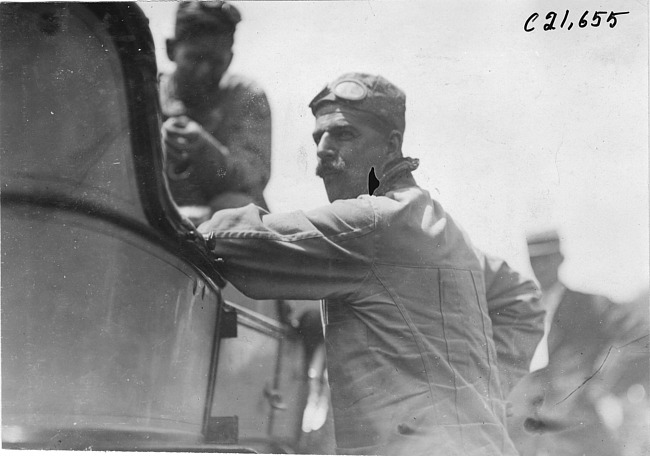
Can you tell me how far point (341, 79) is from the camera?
3.47 m

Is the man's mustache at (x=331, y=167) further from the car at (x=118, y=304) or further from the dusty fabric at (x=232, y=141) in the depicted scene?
the car at (x=118, y=304)

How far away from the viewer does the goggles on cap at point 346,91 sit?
3.46m

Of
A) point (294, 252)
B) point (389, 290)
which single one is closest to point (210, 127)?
point (294, 252)

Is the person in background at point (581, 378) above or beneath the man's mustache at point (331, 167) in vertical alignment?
beneath

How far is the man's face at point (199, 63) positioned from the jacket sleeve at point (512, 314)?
1.45 m

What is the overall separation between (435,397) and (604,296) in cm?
86

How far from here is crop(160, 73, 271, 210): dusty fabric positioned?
3438 mm

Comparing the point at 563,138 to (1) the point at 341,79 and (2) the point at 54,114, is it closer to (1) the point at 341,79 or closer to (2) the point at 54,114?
(1) the point at 341,79

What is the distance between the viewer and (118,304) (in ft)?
11.1

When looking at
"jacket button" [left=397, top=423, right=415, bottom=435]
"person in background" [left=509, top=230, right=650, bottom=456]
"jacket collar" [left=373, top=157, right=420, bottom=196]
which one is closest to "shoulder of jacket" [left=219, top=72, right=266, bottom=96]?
"jacket collar" [left=373, top=157, right=420, bottom=196]

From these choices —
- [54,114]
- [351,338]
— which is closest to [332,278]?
[351,338]

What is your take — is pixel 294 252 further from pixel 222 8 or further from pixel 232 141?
pixel 222 8

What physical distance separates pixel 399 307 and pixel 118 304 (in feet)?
4.04

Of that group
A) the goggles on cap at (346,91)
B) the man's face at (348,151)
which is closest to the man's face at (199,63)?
the goggles on cap at (346,91)
